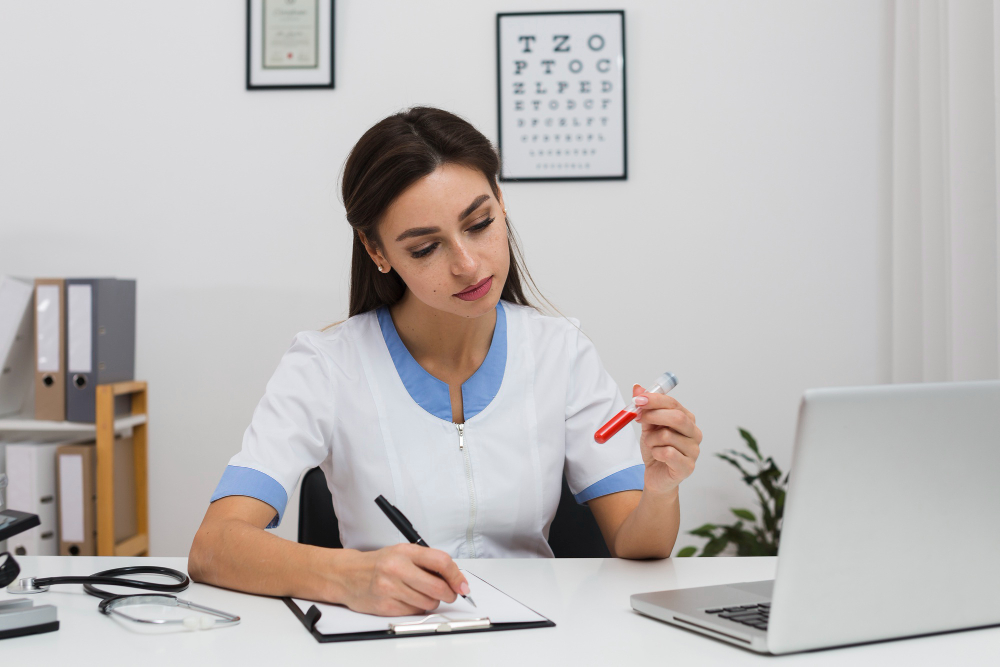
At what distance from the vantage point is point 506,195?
7.61ft

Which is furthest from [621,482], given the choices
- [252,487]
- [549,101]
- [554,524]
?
[549,101]

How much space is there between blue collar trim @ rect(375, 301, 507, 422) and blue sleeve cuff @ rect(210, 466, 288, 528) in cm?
28

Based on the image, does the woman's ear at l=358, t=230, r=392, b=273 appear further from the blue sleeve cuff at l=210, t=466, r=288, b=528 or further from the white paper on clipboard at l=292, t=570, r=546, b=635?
the white paper on clipboard at l=292, t=570, r=546, b=635

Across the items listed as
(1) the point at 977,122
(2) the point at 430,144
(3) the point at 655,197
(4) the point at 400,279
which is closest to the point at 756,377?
(3) the point at 655,197

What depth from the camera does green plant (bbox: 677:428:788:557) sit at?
84.5 inches

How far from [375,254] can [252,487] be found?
43 centimetres

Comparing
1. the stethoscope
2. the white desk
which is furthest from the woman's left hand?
the stethoscope

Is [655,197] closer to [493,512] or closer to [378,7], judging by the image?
[378,7]

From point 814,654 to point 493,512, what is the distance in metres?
0.65

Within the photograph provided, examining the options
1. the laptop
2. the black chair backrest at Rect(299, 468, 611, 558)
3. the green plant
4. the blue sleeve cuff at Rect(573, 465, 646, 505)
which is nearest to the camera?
the laptop

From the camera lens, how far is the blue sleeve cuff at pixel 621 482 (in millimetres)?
1299

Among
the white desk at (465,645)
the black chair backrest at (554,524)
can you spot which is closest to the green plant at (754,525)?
the black chair backrest at (554,524)

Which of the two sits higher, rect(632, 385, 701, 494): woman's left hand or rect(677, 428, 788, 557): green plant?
rect(632, 385, 701, 494): woman's left hand

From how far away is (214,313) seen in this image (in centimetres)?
233
